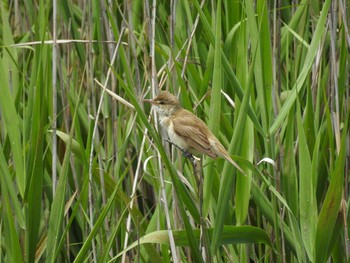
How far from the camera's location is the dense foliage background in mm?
2197

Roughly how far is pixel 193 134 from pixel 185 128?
0.05 m

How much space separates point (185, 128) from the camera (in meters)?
2.30

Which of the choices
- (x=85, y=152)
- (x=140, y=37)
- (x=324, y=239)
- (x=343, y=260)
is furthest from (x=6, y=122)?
(x=343, y=260)

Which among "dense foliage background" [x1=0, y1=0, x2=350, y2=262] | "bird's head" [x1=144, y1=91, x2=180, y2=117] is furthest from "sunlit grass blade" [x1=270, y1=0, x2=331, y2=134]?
"bird's head" [x1=144, y1=91, x2=180, y2=117]

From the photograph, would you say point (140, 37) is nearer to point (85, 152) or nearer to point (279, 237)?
point (85, 152)

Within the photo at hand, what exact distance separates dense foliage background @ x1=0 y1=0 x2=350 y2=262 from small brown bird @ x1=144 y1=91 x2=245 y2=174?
40 mm

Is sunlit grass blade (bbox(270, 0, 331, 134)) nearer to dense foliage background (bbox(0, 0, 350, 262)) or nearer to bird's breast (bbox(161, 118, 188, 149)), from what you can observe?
dense foliage background (bbox(0, 0, 350, 262))

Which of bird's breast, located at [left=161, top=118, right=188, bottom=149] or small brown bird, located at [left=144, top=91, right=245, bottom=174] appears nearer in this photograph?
small brown bird, located at [left=144, top=91, right=245, bottom=174]

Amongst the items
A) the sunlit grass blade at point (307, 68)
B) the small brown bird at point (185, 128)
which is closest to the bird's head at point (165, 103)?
the small brown bird at point (185, 128)

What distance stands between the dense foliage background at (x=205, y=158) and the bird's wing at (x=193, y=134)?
2.1 inches

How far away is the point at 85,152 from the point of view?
94.8 inches

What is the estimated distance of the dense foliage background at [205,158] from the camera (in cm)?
220

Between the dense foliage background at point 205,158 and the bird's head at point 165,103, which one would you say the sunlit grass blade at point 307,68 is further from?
the bird's head at point 165,103

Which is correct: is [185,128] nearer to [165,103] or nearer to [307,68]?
[165,103]
